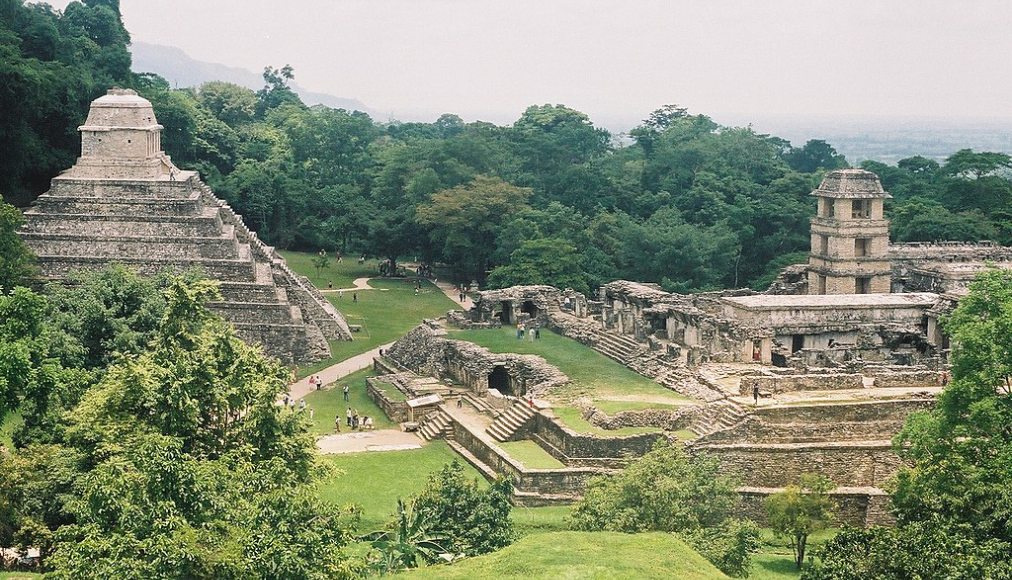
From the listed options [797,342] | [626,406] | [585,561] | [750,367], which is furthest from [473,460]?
[585,561]

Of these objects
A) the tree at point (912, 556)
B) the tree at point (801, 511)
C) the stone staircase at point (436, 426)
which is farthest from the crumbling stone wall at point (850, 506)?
the stone staircase at point (436, 426)

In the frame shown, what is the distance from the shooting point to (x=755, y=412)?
33.5 metres

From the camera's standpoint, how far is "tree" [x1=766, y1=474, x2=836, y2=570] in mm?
29484

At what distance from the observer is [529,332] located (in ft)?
147

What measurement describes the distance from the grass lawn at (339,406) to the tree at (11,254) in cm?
967

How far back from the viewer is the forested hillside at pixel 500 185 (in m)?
53.7

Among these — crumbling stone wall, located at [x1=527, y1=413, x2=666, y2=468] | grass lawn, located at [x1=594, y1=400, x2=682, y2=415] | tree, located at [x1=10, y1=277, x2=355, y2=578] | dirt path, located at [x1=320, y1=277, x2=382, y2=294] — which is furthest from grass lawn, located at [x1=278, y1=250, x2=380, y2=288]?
tree, located at [x1=10, y1=277, x2=355, y2=578]

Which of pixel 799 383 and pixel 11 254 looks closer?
pixel 799 383

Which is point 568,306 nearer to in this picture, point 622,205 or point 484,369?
point 484,369

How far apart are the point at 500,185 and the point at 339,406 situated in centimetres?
2440

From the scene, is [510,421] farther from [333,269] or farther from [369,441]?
[333,269]

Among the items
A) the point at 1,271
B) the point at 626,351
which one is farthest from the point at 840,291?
the point at 1,271

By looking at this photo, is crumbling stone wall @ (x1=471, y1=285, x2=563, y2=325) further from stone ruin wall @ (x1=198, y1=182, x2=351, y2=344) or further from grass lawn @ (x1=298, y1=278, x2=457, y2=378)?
stone ruin wall @ (x1=198, y1=182, x2=351, y2=344)

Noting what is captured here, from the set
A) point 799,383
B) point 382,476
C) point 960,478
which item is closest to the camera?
point 960,478
